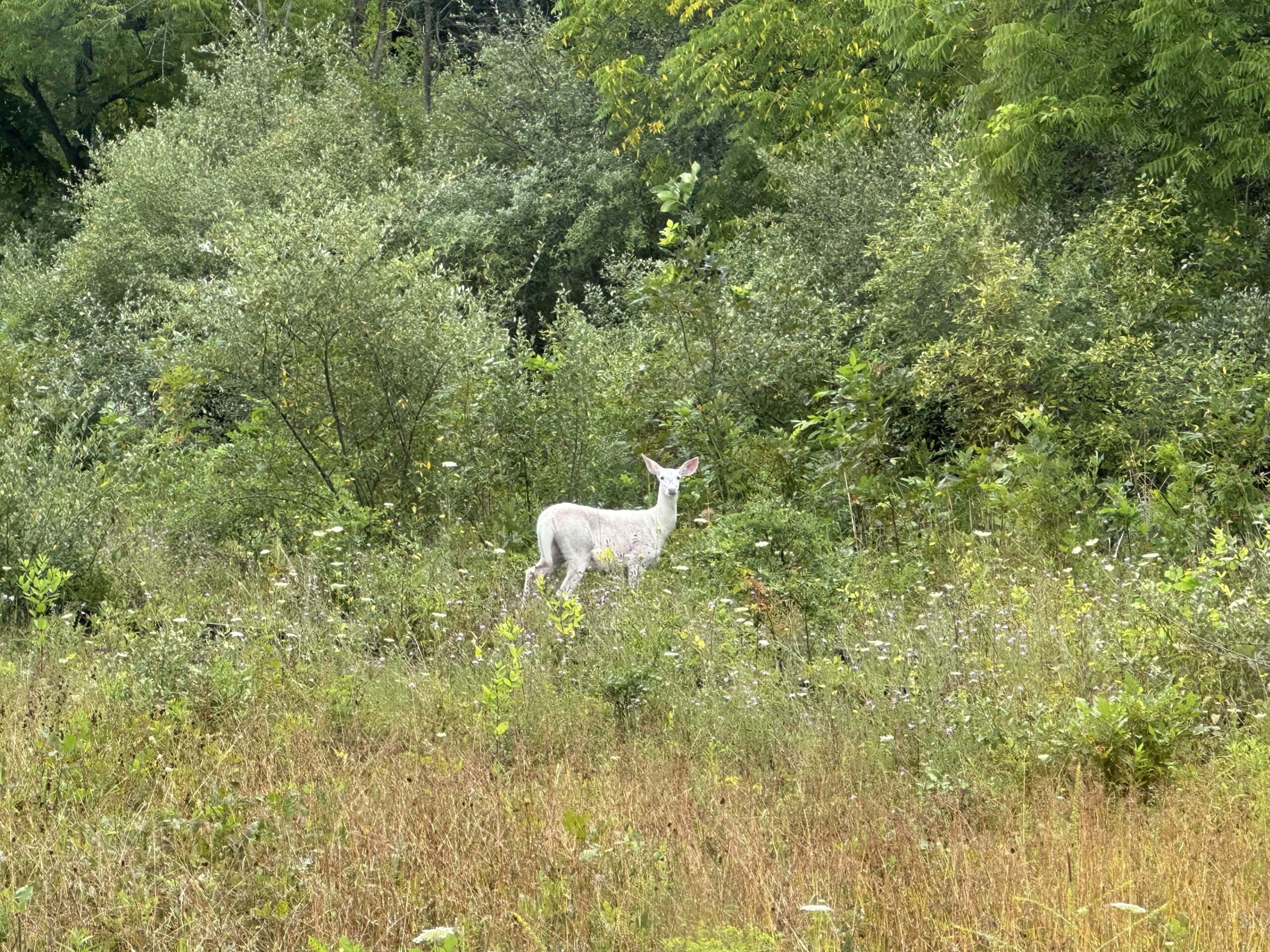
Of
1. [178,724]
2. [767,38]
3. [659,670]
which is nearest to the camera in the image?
[178,724]

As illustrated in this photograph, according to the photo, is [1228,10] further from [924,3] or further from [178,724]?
[178,724]

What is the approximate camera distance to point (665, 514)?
32.7 ft

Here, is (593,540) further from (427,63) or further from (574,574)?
(427,63)

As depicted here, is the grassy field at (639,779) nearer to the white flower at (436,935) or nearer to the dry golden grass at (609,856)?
the dry golden grass at (609,856)

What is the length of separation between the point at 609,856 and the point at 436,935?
2.67 feet

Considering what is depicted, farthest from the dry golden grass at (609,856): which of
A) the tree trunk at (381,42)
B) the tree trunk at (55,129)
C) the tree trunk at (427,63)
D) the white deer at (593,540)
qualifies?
the tree trunk at (55,129)

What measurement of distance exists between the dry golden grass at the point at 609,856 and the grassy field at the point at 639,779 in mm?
16

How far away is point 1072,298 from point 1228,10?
3529 mm

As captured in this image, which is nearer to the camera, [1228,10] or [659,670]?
[659,670]

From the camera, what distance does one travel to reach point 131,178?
21.9 metres

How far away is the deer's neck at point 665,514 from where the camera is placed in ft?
32.5

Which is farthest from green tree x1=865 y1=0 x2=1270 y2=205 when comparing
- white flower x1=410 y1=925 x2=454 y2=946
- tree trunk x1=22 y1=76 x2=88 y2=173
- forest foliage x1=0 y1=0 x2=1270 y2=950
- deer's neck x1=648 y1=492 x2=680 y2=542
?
tree trunk x1=22 y1=76 x2=88 y2=173

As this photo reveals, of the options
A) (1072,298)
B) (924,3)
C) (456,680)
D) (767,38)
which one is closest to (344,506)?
(456,680)

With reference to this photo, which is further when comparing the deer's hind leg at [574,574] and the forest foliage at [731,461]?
the deer's hind leg at [574,574]
